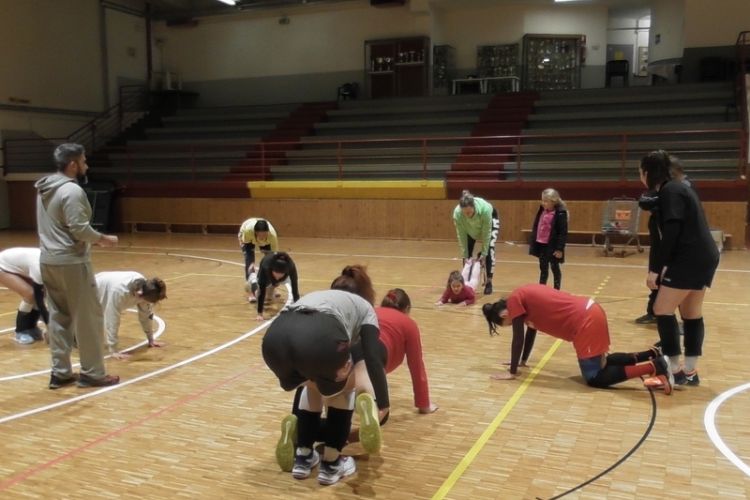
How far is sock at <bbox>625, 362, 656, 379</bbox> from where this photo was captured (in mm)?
4539

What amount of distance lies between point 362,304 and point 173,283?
6.94 meters

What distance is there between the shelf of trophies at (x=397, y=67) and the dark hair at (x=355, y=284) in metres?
18.1

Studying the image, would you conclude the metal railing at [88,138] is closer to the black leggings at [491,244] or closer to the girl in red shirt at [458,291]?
the black leggings at [491,244]

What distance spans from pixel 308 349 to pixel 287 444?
2.21ft

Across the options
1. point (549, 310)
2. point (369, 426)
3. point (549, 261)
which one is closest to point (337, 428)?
point (369, 426)

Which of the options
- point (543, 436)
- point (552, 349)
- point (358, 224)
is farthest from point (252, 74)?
point (543, 436)

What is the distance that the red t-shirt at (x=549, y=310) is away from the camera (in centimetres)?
457

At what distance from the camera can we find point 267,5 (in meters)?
22.4

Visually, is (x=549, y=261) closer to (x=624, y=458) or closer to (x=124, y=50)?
(x=624, y=458)

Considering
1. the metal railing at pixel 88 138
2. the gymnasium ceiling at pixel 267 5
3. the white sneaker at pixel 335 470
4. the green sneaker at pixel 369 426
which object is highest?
the gymnasium ceiling at pixel 267 5

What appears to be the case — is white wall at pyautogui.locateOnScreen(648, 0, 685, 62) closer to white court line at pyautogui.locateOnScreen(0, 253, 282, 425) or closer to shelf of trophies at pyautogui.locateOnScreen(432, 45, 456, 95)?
shelf of trophies at pyautogui.locateOnScreen(432, 45, 456, 95)

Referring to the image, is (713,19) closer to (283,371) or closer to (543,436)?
(543,436)

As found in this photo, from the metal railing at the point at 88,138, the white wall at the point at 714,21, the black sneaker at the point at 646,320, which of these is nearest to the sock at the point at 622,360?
the black sneaker at the point at 646,320

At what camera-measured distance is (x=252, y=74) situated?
922 inches
